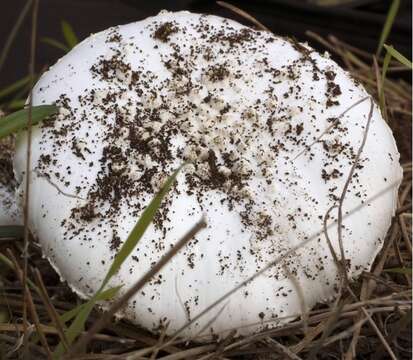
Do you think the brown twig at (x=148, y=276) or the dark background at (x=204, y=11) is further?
the dark background at (x=204, y=11)

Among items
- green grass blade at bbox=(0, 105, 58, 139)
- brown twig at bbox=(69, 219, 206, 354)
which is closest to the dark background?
green grass blade at bbox=(0, 105, 58, 139)

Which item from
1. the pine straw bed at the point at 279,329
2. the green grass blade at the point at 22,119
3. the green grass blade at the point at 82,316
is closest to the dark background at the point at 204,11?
the pine straw bed at the point at 279,329

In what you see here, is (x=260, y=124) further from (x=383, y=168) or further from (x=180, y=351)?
(x=180, y=351)

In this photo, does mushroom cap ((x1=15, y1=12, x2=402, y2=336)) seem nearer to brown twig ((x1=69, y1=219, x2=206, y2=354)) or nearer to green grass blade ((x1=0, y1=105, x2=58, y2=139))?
green grass blade ((x1=0, y1=105, x2=58, y2=139))

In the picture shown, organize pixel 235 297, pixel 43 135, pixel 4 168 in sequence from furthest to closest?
pixel 4 168, pixel 43 135, pixel 235 297

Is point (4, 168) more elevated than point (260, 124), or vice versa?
point (260, 124)

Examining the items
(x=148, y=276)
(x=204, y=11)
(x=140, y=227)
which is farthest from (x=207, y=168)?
(x=204, y=11)

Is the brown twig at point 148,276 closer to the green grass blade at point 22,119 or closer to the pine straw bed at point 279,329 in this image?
the pine straw bed at point 279,329

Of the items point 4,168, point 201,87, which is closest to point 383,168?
point 201,87
